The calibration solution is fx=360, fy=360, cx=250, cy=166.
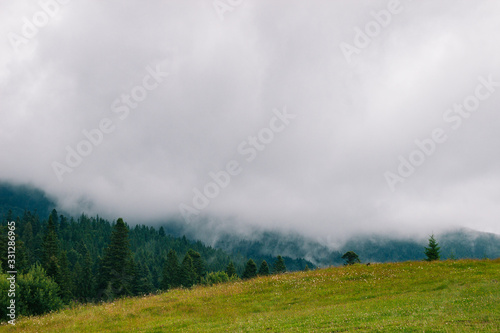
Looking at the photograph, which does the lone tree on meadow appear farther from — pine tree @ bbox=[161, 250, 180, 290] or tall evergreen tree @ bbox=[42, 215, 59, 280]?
pine tree @ bbox=[161, 250, 180, 290]

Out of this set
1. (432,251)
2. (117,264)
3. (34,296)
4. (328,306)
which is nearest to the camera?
(328,306)

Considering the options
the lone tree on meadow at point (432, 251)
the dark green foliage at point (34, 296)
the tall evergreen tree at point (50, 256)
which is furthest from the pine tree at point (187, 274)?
the dark green foliage at point (34, 296)

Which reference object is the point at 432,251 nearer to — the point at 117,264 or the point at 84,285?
the point at 117,264

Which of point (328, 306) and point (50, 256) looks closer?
point (328, 306)

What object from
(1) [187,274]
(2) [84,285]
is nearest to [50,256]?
(1) [187,274]

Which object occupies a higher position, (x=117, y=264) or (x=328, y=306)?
(x=117, y=264)

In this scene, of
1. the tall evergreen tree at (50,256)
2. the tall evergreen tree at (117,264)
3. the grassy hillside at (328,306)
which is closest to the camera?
the grassy hillside at (328,306)

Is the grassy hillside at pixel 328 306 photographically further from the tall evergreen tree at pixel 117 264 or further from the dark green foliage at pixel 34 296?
the tall evergreen tree at pixel 117 264

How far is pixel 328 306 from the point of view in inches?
957

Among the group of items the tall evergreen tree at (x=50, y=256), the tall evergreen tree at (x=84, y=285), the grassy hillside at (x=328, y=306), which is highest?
the tall evergreen tree at (x=50, y=256)

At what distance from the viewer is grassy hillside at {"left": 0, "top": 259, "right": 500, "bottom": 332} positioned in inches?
700

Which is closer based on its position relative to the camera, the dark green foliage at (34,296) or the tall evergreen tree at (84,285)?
the dark green foliage at (34,296)

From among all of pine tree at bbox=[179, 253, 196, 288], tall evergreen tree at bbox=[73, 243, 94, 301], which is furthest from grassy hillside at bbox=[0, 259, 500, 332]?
tall evergreen tree at bbox=[73, 243, 94, 301]

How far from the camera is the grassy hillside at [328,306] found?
17.8 m
